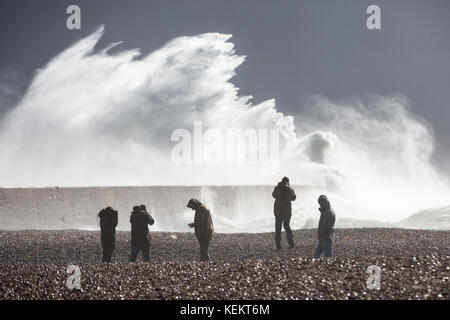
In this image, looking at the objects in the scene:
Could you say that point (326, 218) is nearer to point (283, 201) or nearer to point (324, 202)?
point (324, 202)

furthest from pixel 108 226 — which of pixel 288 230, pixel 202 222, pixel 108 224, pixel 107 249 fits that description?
pixel 288 230

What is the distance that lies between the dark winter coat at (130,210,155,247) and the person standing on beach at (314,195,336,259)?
3401 mm

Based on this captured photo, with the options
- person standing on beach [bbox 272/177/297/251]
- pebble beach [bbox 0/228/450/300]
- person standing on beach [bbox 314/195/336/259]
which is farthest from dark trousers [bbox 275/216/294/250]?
person standing on beach [bbox 314/195/336/259]

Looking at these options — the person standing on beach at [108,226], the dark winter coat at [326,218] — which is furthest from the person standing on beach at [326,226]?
the person standing on beach at [108,226]

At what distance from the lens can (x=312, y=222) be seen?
2752cm

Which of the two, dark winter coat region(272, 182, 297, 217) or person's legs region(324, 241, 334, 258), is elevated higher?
dark winter coat region(272, 182, 297, 217)

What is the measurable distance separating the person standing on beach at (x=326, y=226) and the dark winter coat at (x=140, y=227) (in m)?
3.40

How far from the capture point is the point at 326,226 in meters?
12.1

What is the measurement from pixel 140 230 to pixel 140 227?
0.07 m

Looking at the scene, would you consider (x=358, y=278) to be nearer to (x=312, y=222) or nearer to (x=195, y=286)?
(x=195, y=286)

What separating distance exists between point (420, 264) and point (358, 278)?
1.48 m

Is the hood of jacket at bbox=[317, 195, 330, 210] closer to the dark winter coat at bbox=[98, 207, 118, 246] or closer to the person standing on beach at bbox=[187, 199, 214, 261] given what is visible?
the person standing on beach at bbox=[187, 199, 214, 261]

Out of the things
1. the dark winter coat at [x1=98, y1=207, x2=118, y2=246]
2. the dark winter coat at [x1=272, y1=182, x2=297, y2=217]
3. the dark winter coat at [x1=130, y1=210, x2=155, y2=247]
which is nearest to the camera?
the dark winter coat at [x1=130, y1=210, x2=155, y2=247]

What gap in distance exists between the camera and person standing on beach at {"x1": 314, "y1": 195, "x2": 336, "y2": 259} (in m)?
12.1
